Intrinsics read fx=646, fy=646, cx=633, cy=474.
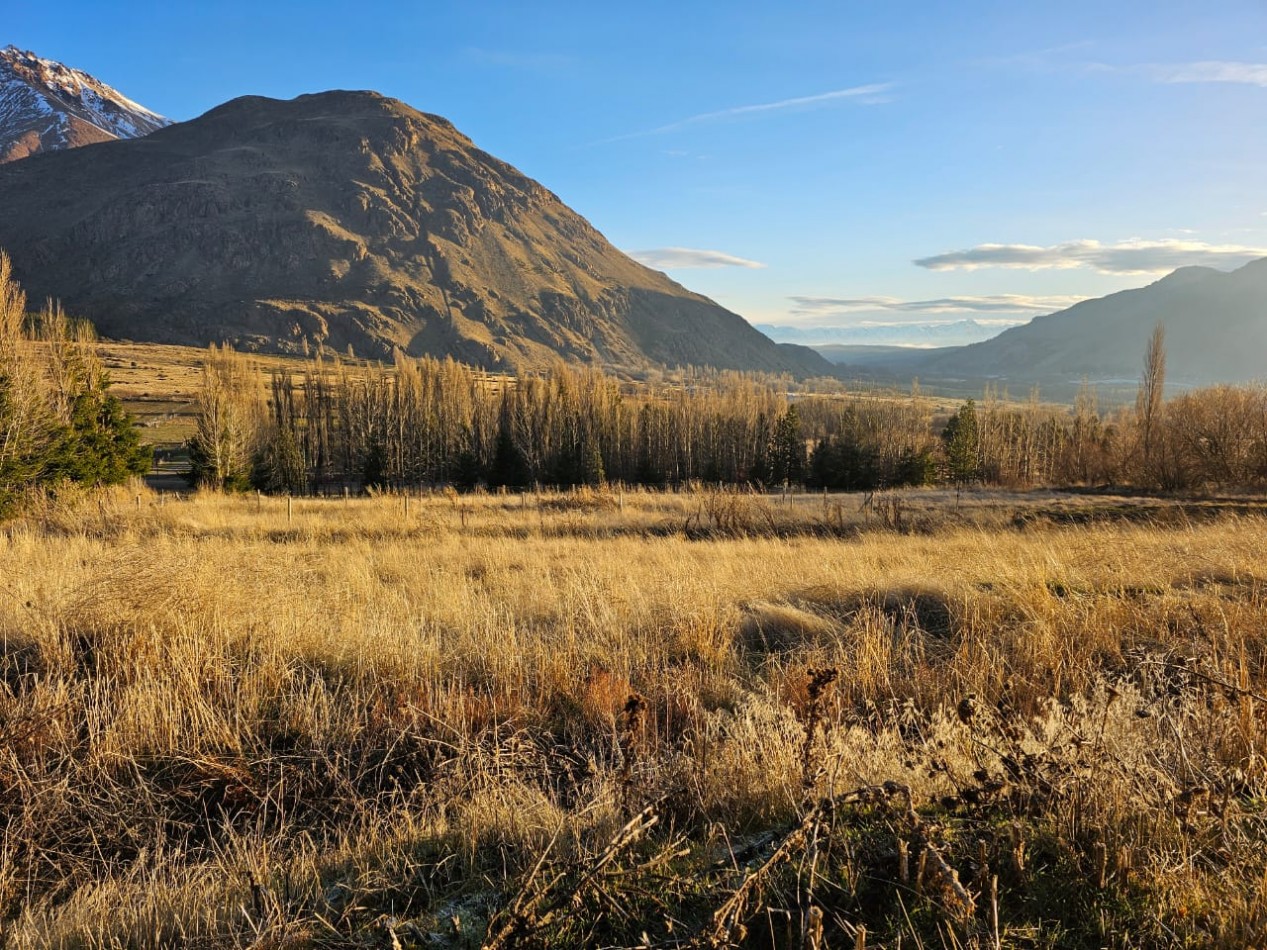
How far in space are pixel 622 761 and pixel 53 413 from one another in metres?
24.8

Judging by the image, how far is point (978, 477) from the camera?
54.8m

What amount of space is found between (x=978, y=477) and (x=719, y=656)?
188 feet

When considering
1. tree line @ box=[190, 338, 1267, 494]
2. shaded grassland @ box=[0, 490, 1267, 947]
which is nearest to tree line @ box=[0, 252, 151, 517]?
tree line @ box=[190, 338, 1267, 494]

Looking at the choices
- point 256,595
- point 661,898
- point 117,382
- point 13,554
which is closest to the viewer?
point 661,898

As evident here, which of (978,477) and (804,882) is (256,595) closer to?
(804,882)

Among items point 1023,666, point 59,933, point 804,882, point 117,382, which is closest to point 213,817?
point 59,933

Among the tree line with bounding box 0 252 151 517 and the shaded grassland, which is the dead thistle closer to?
the shaded grassland

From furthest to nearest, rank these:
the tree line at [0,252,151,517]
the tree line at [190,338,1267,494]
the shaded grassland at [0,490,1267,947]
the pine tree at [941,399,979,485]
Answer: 1. the pine tree at [941,399,979,485]
2. the tree line at [190,338,1267,494]
3. the tree line at [0,252,151,517]
4. the shaded grassland at [0,490,1267,947]

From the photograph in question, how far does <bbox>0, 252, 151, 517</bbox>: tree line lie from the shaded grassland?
1297cm

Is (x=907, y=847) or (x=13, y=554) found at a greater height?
A: (x=907, y=847)

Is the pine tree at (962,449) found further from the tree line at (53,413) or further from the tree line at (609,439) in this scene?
the tree line at (53,413)

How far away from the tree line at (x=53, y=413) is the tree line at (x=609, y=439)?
7967 millimetres

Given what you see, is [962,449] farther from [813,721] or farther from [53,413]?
[813,721]

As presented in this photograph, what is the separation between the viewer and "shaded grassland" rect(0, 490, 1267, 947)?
6.29ft
